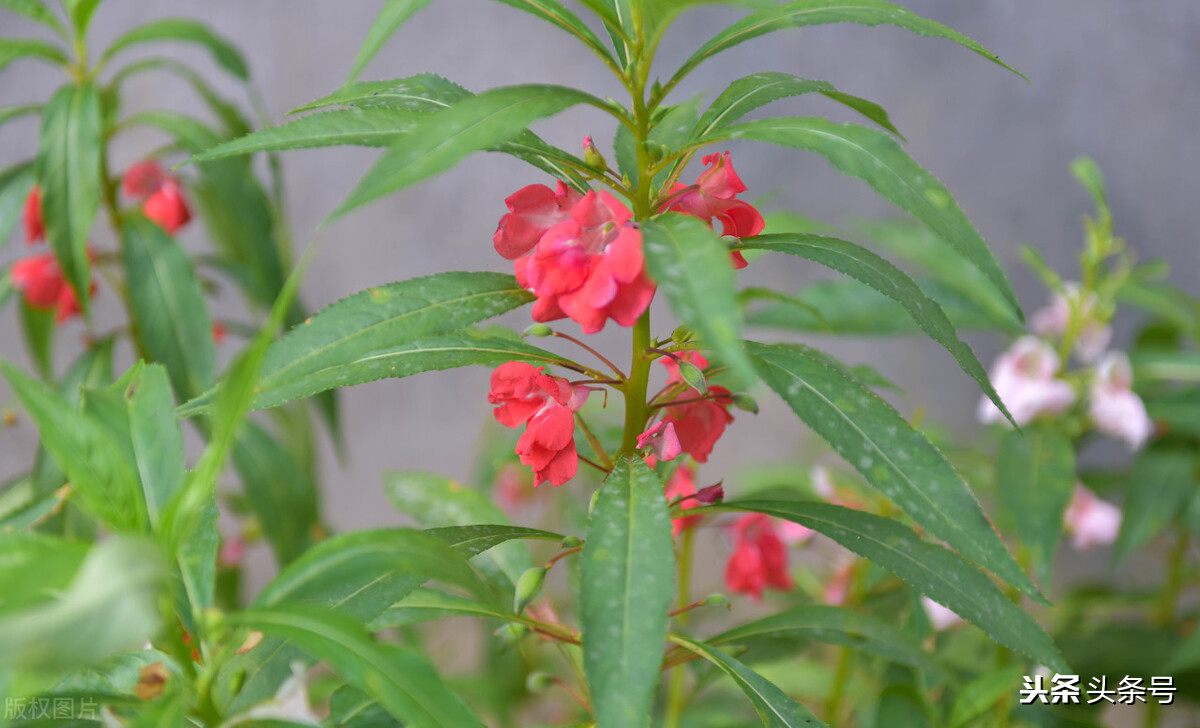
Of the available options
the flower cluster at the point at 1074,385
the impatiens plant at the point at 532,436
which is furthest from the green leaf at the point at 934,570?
the flower cluster at the point at 1074,385

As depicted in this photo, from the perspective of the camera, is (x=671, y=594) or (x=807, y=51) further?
(x=807, y=51)

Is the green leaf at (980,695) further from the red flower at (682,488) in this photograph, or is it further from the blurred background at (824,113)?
the blurred background at (824,113)

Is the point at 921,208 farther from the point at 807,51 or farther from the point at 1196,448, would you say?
the point at 807,51

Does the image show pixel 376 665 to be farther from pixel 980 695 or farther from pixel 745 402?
pixel 980 695

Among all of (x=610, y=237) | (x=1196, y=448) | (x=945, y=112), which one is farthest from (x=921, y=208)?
(x=945, y=112)

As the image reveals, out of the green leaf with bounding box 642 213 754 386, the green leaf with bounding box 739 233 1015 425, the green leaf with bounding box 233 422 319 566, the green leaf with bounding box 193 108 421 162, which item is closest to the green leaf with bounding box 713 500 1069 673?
the green leaf with bounding box 739 233 1015 425

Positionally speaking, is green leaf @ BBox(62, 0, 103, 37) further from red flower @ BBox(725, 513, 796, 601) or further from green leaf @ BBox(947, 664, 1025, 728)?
green leaf @ BBox(947, 664, 1025, 728)

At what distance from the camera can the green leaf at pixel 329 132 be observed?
0.48 metres

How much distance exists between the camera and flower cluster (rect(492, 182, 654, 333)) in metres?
0.45

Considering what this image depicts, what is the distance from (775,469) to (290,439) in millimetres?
731

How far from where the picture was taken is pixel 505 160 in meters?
1.55

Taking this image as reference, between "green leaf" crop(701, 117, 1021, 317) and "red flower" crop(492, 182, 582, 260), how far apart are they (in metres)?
0.11

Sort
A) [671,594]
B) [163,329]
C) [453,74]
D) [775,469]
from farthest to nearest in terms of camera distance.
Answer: [453,74]
[775,469]
[163,329]
[671,594]

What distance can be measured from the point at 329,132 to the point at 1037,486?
2.66 ft
